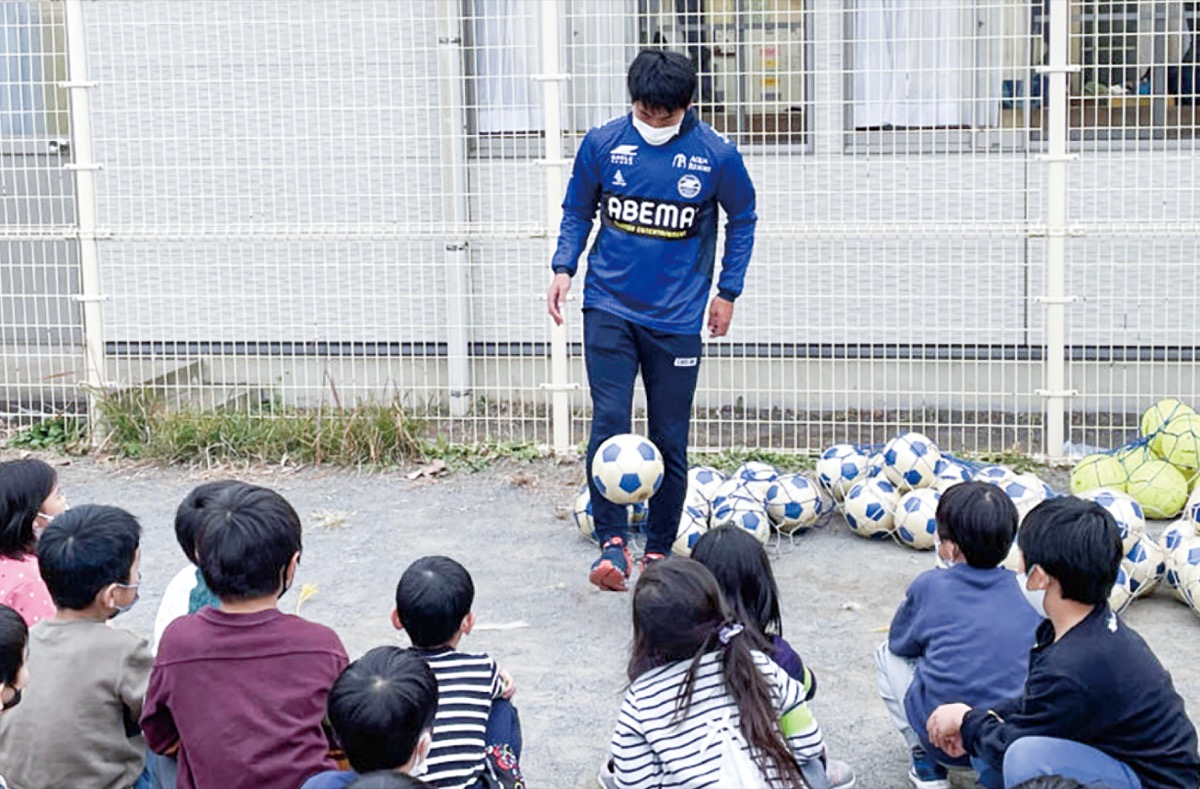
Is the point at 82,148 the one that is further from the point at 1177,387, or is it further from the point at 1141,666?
the point at 1141,666

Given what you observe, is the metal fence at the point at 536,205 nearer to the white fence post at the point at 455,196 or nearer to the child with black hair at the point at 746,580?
the white fence post at the point at 455,196

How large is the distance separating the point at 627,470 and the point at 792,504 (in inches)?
49.2

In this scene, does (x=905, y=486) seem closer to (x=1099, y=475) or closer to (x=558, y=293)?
A: (x=1099, y=475)

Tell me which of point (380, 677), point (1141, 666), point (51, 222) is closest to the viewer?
point (380, 677)

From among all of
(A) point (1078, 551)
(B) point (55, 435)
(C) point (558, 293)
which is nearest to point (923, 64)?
(C) point (558, 293)

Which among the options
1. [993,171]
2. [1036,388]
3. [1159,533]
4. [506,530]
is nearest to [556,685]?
[506,530]

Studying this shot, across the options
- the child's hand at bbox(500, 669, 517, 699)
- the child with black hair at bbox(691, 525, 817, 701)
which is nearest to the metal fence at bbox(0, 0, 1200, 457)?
the child with black hair at bbox(691, 525, 817, 701)

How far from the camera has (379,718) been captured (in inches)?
137

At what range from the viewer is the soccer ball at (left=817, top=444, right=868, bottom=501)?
7739 millimetres

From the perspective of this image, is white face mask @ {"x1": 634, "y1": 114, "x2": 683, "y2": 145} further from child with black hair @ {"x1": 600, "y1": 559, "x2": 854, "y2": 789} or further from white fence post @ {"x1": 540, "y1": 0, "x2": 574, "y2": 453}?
child with black hair @ {"x1": 600, "y1": 559, "x2": 854, "y2": 789}

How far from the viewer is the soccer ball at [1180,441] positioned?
753 cm

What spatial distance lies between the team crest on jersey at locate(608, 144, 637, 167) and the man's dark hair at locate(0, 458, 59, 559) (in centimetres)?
259

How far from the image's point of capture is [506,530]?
777 cm

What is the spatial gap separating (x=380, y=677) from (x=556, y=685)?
233 centimetres
